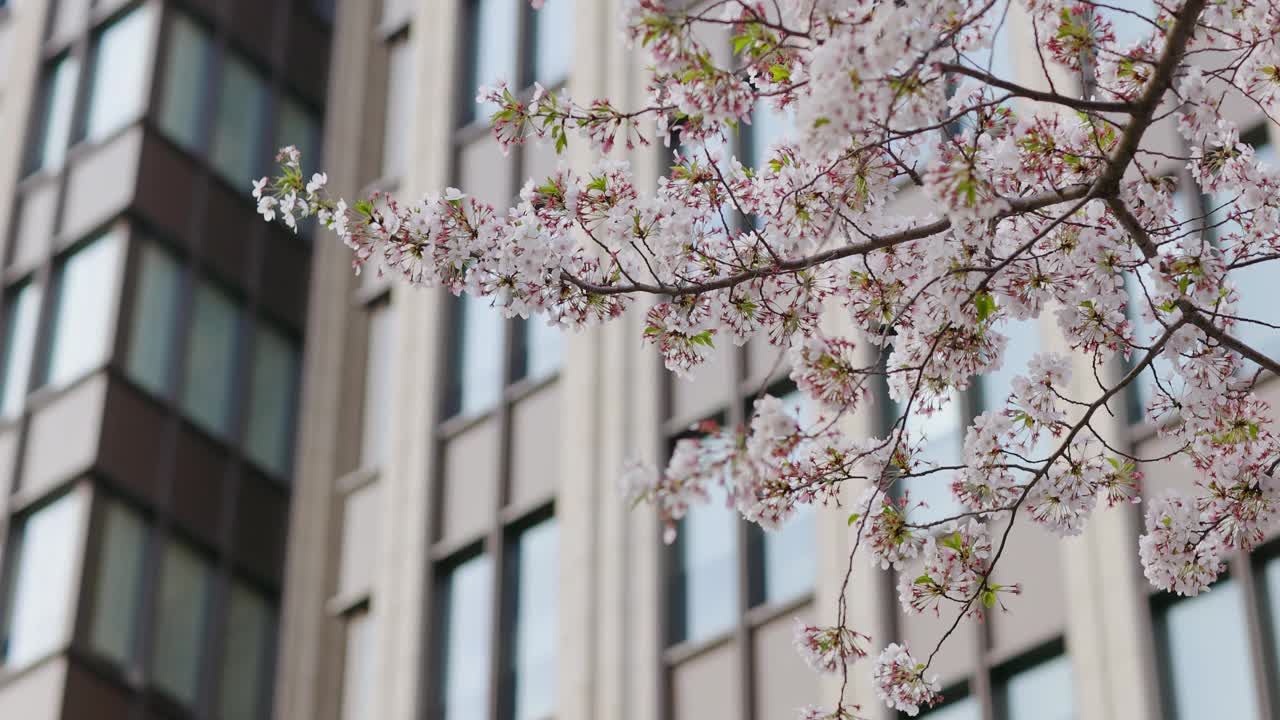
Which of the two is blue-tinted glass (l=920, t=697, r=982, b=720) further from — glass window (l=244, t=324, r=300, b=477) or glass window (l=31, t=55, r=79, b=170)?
glass window (l=31, t=55, r=79, b=170)

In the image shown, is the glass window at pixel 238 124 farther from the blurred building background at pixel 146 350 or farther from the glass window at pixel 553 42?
the glass window at pixel 553 42

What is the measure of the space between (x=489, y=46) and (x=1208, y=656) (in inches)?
520

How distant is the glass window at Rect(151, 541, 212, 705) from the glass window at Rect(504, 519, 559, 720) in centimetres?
528

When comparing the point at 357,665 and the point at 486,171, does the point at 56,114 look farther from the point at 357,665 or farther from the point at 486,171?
the point at 357,665

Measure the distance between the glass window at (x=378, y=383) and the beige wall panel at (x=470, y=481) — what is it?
1279 mm

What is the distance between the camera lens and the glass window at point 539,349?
20.4m

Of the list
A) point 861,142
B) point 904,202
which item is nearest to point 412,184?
point 904,202

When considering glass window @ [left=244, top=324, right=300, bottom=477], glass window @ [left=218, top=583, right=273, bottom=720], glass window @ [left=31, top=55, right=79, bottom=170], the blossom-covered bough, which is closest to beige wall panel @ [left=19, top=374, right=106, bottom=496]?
glass window @ [left=244, top=324, right=300, bottom=477]

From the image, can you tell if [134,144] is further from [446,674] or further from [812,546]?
[812,546]

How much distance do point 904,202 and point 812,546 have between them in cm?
324

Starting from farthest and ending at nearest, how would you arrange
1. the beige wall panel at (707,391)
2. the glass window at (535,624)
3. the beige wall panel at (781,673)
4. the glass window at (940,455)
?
the glass window at (535,624), the beige wall panel at (707,391), the beige wall panel at (781,673), the glass window at (940,455)

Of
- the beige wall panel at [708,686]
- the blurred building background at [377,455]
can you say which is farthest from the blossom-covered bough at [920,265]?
the beige wall panel at [708,686]

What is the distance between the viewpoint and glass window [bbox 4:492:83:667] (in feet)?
71.5

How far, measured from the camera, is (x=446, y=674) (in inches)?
786
